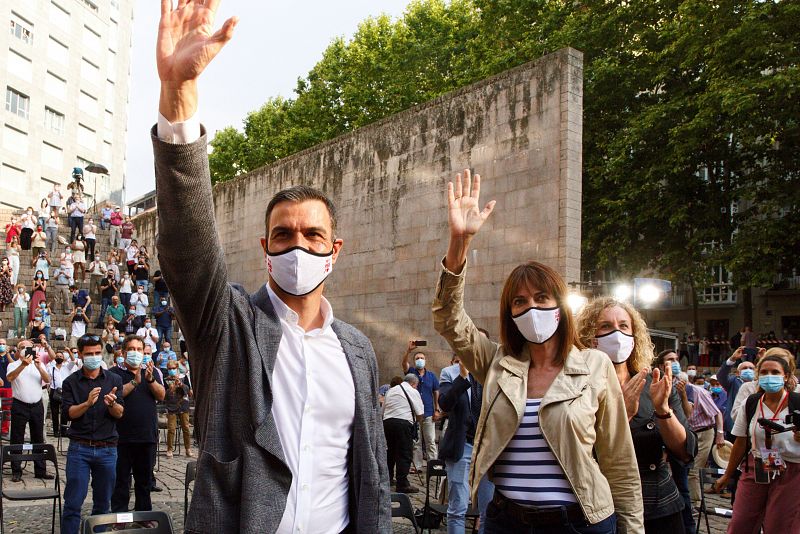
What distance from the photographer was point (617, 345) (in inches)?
168

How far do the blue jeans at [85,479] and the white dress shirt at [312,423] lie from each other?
5.54 metres

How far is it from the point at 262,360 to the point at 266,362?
0.04 feet

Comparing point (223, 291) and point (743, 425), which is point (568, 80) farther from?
point (223, 291)

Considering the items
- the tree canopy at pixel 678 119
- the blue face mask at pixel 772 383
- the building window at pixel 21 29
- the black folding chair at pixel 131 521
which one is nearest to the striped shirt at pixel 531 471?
the black folding chair at pixel 131 521

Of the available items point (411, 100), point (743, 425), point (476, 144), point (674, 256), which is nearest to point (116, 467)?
point (743, 425)

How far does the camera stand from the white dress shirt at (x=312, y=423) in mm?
2086

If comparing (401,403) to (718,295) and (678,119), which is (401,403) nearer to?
(678,119)

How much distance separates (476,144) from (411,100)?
14.7 metres

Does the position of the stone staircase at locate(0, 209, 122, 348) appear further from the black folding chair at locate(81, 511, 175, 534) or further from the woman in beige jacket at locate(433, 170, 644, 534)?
the woman in beige jacket at locate(433, 170, 644, 534)

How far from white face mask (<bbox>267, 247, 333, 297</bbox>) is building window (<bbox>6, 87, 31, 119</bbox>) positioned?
5061cm

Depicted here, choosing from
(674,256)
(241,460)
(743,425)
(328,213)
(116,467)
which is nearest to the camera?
(241,460)

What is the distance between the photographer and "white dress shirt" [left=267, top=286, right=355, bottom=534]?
2086 mm

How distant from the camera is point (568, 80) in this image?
13.6 metres

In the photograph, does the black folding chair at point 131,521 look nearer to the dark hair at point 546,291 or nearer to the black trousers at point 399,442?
the dark hair at point 546,291
